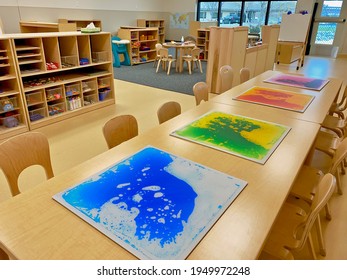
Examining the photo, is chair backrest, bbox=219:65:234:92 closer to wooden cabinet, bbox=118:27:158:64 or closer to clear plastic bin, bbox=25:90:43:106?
clear plastic bin, bbox=25:90:43:106

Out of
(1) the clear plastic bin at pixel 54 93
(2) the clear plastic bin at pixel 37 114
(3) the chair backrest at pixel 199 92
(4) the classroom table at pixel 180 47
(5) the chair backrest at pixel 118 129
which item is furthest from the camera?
(4) the classroom table at pixel 180 47

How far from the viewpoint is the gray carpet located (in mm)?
6145

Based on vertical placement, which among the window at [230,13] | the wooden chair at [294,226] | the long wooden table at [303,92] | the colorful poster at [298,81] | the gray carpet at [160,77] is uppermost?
the window at [230,13]

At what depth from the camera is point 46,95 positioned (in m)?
3.78

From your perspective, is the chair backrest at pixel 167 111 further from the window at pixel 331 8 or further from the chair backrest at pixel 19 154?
the window at pixel 331 8

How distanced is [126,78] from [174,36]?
22.9 ft

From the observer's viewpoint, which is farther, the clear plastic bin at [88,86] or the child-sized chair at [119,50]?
the child-sized chair at [119,50]

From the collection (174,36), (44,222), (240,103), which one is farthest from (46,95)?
(174,36)

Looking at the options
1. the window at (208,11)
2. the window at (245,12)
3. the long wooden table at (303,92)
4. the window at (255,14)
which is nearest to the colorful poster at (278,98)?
the long wooden table at (303,92)

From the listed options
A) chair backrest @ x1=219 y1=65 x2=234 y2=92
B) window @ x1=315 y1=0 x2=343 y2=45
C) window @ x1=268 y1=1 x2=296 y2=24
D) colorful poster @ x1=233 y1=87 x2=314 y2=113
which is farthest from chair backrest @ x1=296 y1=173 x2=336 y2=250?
window @ x1=315 y1=0 x2=343 y2=45

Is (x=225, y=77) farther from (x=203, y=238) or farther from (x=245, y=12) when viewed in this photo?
(x=245, y=12)

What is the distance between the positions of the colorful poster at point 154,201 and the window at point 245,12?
11.6 m

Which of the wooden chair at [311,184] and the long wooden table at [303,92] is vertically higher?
the long wooden table at [303,92]

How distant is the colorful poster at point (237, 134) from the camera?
5.39ft
